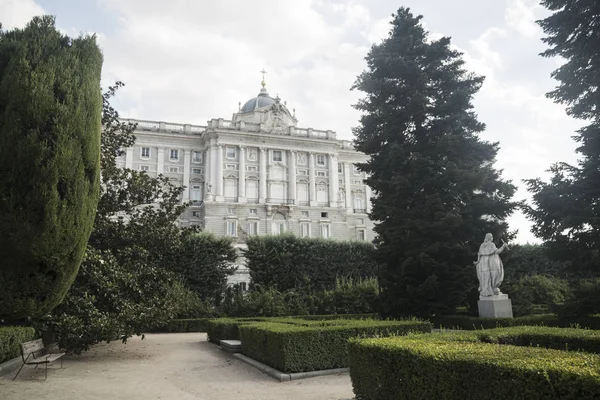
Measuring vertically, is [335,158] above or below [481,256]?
above

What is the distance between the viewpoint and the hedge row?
35.4 feet

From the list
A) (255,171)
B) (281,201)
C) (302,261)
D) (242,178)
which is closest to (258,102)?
(255,171)

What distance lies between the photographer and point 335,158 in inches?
2223

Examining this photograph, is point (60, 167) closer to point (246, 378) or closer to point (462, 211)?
point (246, 378)

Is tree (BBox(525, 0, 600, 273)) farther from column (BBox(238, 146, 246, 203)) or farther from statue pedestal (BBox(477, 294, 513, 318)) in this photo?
column (BBox(238, 146, 246, 203))

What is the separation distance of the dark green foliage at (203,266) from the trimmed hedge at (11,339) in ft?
49.2

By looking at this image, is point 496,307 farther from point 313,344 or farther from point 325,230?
point 325,230

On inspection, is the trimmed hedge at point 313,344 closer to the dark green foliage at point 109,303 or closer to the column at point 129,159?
the dark green foliage at point 109,303

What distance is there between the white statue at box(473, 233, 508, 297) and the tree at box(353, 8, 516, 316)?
109 cm

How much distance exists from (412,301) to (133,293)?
914cm

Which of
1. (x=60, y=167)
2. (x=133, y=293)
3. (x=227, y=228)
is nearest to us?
(x=60, y=167)

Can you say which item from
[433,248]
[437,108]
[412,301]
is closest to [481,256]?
[433,248]

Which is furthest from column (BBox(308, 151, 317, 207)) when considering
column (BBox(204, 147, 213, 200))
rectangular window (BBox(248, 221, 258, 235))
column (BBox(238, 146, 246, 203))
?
column (BBox(204, 147, 213, 200))

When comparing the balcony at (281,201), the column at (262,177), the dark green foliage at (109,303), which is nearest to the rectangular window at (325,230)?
the balcony at (281,201)
